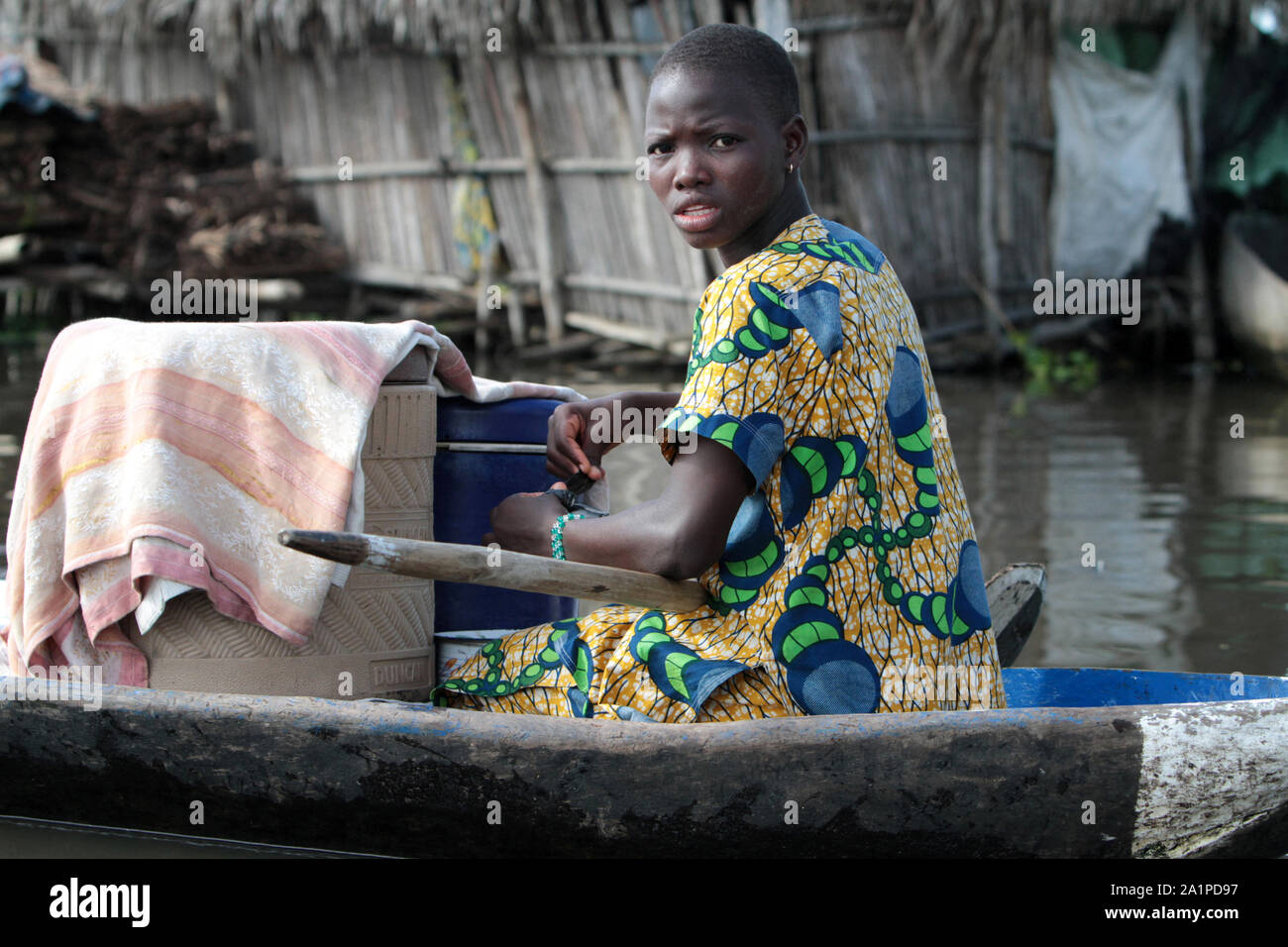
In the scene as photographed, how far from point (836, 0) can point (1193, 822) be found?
7.68m

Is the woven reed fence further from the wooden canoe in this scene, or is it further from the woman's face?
the wooden canoe

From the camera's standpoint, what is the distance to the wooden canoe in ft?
7.02

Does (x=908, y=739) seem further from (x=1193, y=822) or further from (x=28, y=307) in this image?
(x=28, y=307)

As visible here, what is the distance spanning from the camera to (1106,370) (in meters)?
11.0

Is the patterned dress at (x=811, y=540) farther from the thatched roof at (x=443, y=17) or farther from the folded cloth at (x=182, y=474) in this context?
the thatched roof at (x=443, y=17)

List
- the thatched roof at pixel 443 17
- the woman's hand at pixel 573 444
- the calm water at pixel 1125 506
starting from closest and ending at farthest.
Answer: the woman's hand at pixel 573 444, the calm water at pixel 1125 506, the thatched roof at pixel 443 17

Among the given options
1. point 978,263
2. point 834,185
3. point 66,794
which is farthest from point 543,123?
point 66,794

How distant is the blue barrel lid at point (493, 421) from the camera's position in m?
2.67

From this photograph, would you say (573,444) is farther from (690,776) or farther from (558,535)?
(690,776)

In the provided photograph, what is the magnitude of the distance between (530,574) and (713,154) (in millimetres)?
691

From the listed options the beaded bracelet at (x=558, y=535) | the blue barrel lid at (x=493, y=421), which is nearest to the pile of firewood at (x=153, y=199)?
A: the blue barrel lid at (x=493, y=421)

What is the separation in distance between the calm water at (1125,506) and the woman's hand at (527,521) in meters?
0.80
